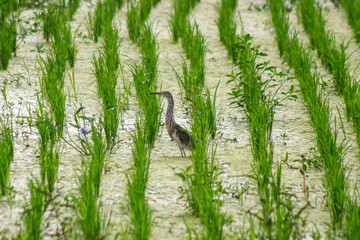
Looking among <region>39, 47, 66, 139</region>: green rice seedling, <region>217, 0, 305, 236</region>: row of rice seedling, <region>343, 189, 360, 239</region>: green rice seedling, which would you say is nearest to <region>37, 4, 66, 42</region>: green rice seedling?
<region>39, 47, 66, 139</region>: green rice seedling

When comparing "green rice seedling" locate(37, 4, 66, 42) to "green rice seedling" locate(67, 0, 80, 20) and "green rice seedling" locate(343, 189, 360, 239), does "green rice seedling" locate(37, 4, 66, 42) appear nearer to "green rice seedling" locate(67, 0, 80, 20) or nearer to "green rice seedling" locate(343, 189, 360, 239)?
"green rice seedling" locate(67, 0, 80, 20)

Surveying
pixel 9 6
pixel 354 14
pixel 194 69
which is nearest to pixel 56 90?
pixel 194 69

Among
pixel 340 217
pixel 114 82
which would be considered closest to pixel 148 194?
pixel 340 217

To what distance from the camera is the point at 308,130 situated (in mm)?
3977

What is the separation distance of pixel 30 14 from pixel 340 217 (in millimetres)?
6012

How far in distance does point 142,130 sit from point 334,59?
225 centimetres

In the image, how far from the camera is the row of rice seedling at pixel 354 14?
20.8ft

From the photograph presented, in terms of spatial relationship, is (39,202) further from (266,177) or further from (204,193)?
(266,177)

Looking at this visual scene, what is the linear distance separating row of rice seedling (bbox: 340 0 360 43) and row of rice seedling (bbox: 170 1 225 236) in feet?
7.87

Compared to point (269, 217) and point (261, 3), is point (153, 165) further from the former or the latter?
point (261, 3)

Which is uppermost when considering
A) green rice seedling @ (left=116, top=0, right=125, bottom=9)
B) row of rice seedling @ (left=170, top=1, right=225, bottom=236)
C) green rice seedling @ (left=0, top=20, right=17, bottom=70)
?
green rice seedling @ (left=116, top=0, right=125, bottom=9)

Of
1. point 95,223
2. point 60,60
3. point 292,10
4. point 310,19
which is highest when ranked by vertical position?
point 292,10

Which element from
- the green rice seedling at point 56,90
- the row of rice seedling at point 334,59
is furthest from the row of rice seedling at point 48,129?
the row of rice seedling at point 334,59

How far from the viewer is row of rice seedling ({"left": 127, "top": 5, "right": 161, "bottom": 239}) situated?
85.6 inches
